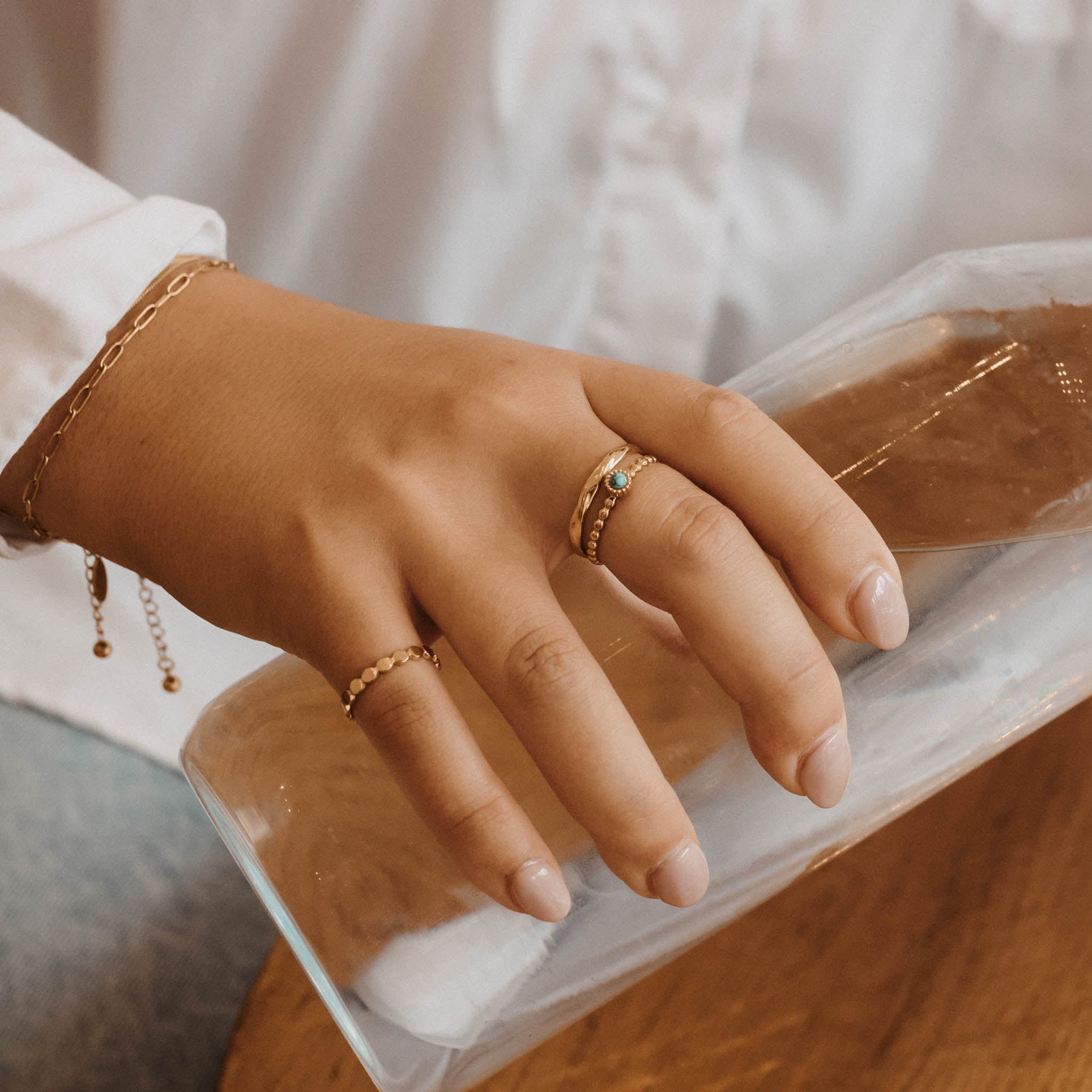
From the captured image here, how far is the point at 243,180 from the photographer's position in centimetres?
44

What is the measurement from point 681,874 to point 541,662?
2.0 inches

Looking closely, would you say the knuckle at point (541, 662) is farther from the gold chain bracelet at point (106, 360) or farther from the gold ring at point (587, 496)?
the gold chain bracelet at point (106, 360)

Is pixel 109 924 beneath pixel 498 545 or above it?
beneath

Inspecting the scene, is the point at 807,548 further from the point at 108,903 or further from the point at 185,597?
the point at 108,903

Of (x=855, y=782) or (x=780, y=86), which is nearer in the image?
(x=855, y=782)

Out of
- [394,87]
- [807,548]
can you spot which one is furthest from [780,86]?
[807,548]

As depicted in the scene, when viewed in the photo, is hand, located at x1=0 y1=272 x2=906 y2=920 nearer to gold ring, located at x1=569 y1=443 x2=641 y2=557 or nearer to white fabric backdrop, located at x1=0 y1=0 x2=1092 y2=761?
gold ring, located at x1=569 y1=443 x2=641 y2=557

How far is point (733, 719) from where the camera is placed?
0.22 metres

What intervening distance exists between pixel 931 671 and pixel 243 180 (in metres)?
0.35

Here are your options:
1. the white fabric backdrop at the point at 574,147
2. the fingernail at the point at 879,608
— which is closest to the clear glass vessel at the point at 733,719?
the fingernail at the point at 879,608

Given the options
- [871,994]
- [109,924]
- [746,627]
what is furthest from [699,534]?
[109,924]

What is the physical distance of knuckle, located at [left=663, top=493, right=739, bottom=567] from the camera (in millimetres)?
201

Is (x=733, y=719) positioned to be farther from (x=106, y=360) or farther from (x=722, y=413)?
(x=106, y=360)

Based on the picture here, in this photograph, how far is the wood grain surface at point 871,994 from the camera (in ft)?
0.95
